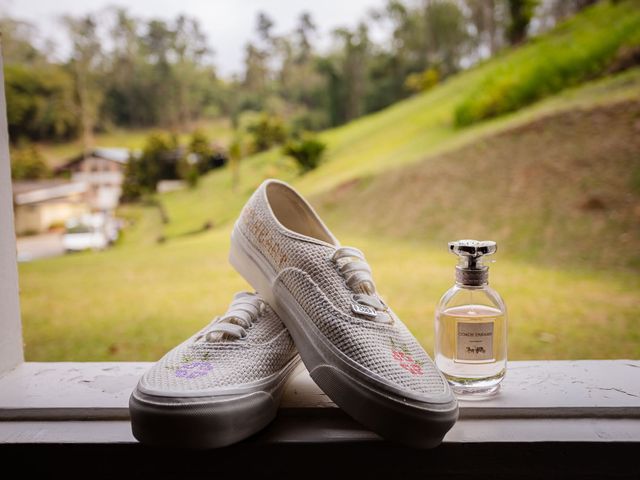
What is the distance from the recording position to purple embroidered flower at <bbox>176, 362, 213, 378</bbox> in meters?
0.56

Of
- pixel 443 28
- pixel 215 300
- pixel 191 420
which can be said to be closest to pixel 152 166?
pixel 215 300

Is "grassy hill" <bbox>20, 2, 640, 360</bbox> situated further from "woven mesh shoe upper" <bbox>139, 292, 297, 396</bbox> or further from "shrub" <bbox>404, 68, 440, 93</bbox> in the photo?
"woven mesh shoe upper" <bbox>139, 292, 297, 396</bbox>

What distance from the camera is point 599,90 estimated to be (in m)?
3.96

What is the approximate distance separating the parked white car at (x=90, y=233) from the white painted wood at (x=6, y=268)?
2625 millimetres

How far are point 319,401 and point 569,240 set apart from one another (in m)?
2.38

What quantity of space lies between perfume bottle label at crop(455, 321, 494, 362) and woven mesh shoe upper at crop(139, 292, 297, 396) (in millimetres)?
223

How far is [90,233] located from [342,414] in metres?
3.21

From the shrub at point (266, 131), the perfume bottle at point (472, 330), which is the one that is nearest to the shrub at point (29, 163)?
the shrub at point (266, 131)

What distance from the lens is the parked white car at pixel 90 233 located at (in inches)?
129

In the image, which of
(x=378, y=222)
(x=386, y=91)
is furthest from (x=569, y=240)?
(x=386, y=91)

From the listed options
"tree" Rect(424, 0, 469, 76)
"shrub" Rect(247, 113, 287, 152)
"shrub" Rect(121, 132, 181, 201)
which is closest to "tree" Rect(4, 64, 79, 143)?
"shrub" Rect(121, 132, 181, 201)

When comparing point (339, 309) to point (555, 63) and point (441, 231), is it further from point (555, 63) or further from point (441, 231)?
point (555, 63)

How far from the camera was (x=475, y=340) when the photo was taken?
0.66 metres

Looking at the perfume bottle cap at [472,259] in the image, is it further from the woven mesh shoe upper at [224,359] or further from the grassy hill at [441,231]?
the grassy hill at [441,231]
